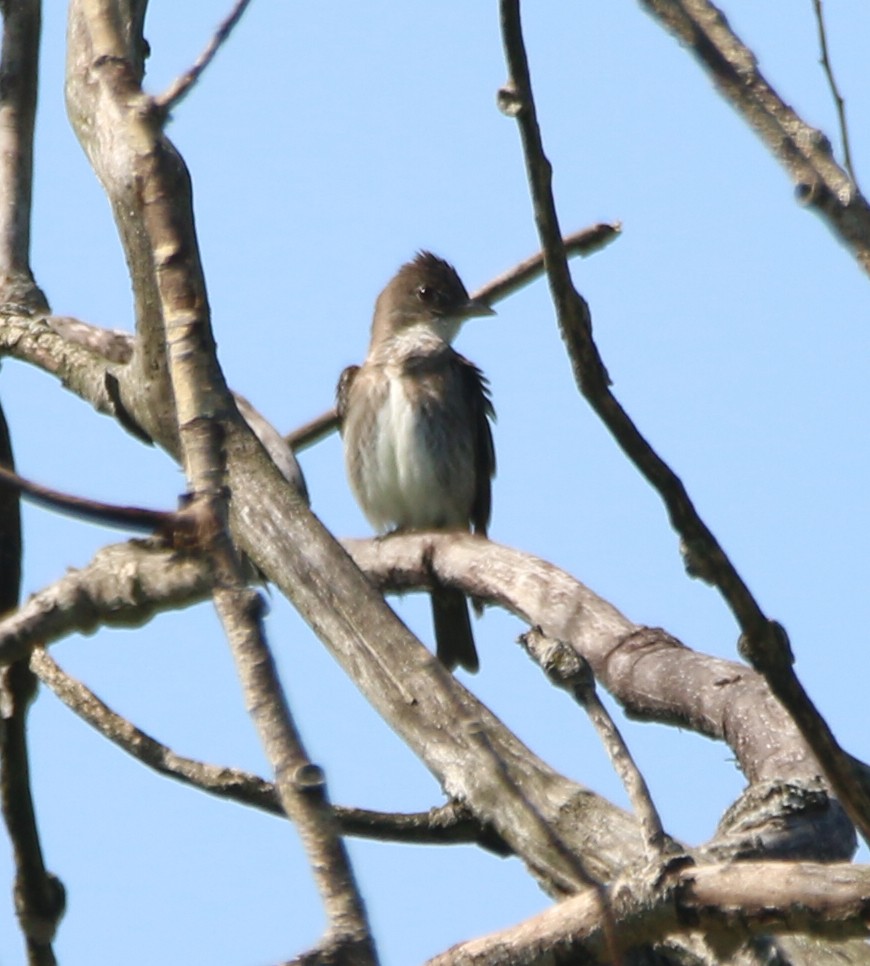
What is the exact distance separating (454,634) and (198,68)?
6.71m

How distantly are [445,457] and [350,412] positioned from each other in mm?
612

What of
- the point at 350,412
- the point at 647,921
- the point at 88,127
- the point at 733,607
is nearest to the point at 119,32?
the point at 88,127

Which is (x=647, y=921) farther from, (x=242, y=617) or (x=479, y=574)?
(x=479, y=574)

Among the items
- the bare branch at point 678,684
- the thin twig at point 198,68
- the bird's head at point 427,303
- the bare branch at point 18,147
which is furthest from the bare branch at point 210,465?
the bird's head at point 427,303

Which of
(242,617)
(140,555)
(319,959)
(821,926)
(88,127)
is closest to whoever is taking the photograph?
(319,959)

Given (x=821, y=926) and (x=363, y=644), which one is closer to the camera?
(x=821, y=926)

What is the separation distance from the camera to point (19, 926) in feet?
11.7

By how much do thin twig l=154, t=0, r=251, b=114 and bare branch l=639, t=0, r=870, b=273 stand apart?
0.80 metres

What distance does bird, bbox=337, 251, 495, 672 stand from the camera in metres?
10.0

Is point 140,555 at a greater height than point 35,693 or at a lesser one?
lesser

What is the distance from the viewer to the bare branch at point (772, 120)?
9.09ft

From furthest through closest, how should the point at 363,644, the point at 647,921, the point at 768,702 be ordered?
the point at 768,702 < the point at 363,644 < the point at 647,921

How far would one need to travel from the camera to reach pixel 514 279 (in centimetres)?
642

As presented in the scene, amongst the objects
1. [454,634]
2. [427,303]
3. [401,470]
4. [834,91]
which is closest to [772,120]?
[834,91]
